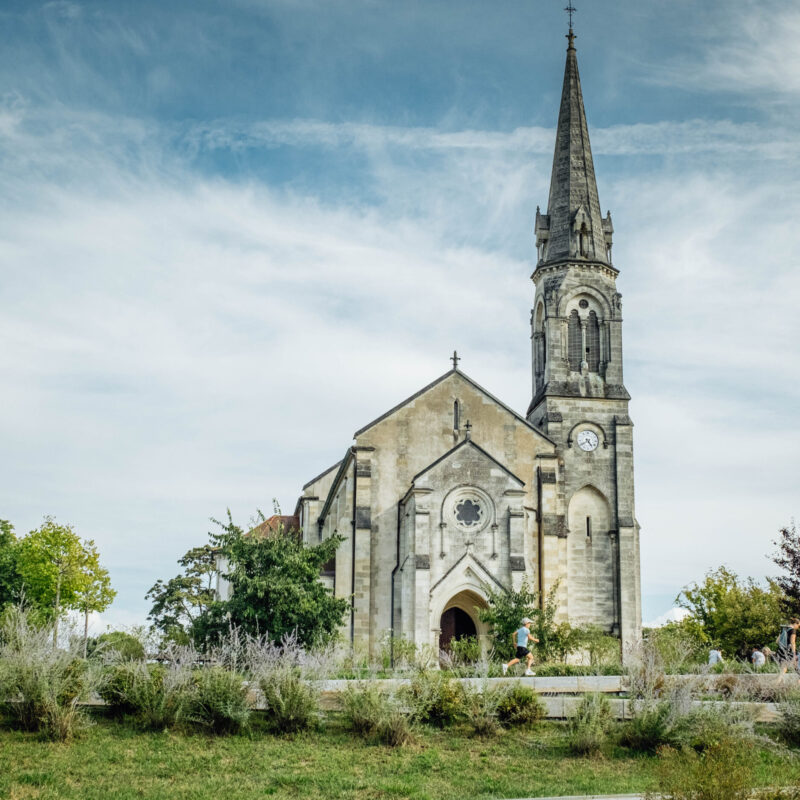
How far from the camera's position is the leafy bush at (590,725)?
18.8 m

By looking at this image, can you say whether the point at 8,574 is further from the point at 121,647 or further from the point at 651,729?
the point at 651,729

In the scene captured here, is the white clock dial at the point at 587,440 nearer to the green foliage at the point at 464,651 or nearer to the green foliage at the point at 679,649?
the green foliage at the point at 679,649

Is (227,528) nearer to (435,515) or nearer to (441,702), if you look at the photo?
(435,515)

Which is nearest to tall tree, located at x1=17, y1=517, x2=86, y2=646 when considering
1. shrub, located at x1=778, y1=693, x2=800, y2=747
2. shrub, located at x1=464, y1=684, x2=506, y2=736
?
shrub, located at x1=464, y1=684, x2=506, y2=736

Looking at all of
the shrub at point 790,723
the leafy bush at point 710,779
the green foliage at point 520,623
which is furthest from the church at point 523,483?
the leafy bush at point 710,779

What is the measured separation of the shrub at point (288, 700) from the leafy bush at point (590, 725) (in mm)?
4921

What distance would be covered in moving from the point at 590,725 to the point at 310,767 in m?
5.23

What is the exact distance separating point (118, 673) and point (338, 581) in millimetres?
18747

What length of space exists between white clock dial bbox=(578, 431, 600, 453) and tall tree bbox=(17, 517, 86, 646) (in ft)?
75.6

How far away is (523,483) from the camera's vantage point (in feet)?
123

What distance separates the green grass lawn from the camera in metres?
16.2

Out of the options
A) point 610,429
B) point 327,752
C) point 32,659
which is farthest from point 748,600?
point 32,659

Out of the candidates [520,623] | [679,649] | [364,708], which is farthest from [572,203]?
[364,708]

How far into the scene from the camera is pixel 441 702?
66.8ft
